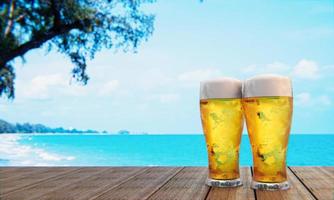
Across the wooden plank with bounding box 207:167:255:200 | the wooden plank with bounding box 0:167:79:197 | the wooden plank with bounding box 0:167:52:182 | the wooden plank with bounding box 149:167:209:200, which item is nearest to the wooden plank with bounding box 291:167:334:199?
the wooden plank with bounding box 207:167:255:200

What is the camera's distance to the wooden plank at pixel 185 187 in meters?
1.01

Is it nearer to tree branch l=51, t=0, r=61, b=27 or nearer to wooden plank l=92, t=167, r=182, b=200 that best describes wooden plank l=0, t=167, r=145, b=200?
wooden plank l=92, t=167, r=182, b=200

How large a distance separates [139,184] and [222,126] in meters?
0.26

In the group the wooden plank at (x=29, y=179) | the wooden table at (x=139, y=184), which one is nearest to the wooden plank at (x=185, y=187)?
the wooden table at (x=139, y=184)

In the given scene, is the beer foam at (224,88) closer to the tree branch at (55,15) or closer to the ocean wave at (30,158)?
the tree branch at (55,15)

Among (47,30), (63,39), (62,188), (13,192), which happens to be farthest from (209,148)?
(63,39)

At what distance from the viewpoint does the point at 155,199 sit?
38.8 inches

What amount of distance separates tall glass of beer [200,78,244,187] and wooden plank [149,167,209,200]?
0.17ft

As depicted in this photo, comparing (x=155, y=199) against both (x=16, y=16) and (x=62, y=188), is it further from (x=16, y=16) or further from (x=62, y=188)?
(x=16, y=16)

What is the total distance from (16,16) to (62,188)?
7904 mm

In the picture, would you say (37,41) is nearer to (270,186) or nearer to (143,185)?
(143,185)

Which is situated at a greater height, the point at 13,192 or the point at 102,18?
the point at 102,18

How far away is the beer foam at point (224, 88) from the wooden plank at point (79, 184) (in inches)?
13.4

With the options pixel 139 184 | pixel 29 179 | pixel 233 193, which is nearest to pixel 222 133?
pixel 233 193
